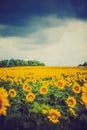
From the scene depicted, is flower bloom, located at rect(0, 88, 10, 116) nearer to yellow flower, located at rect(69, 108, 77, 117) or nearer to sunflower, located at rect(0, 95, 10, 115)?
sunflower, located at rect(0, 95, 10, 115)

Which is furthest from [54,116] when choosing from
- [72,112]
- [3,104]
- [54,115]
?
[3,104]

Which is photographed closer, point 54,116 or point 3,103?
point 3,103

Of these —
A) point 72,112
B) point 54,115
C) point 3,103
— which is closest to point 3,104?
point 3,103

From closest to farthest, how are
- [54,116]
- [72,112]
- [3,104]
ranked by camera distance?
1. [3,104]
2. [54,116]
3. [72,112]

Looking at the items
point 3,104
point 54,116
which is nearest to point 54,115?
point 54,116

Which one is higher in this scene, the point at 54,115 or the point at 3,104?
the point at 3,104

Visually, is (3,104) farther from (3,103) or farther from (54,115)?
(54,115)

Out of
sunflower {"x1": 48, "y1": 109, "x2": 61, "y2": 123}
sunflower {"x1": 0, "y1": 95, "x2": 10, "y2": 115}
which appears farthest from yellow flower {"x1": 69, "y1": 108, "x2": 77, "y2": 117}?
sunflower {"x1": 0, "y1": 95, "x2": 10, "y2": 115}

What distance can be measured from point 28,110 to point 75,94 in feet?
2.17

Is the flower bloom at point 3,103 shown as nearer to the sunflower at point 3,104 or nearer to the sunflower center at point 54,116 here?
the sunflower at point 3,104

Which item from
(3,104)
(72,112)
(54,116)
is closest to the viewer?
(3,104)

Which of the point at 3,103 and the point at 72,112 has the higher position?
the point at 3,103

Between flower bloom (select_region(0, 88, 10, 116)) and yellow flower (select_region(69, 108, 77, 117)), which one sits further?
yellow flower (select_region(69, 108, 77, 117))

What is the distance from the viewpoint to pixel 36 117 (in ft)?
10.9
